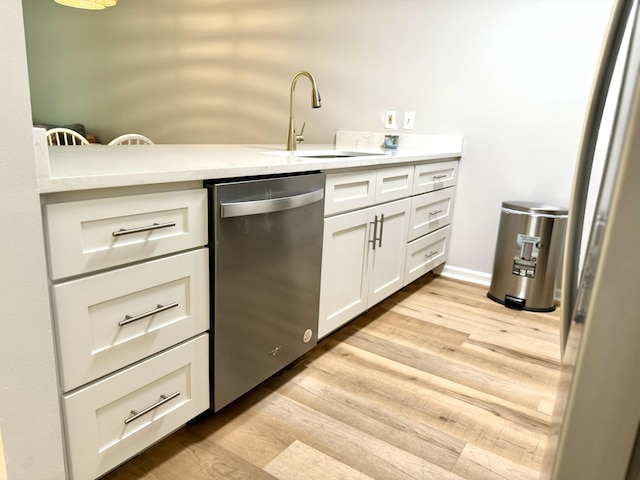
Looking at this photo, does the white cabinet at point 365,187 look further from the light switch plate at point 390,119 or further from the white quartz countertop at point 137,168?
the light switch plate at point 390,119

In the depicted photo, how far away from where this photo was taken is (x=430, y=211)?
2.71 meters

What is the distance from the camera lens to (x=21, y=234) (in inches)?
34.0

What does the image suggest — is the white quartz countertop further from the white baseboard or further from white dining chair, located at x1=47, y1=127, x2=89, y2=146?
white dining chair, located at x1=47, y1=127, x2=89, y2=146

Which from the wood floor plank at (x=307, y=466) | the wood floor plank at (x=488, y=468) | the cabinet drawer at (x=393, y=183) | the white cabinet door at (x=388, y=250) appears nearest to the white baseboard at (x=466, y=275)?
the white cabinet door at (x=388, y=250)

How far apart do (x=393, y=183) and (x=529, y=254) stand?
3.04 ft

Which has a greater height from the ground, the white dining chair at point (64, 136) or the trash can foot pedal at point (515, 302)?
the white dining chair at point (64, 136)

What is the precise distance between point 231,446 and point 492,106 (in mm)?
2394

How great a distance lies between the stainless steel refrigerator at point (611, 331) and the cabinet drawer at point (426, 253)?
2003 mm

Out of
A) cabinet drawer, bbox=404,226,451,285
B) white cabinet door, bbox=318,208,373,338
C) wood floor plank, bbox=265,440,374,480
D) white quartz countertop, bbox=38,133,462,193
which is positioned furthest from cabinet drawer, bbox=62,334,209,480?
cabinet drawer, bbox=404,226,451,285

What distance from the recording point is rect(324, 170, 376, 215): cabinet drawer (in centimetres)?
177

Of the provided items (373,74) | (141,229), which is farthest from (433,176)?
(141,229)

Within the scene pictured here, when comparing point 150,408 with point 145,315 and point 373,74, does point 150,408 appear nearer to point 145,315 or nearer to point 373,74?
point 145,315

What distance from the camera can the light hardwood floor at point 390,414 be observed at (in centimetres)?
132

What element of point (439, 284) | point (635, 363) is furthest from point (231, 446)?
point (439, 284)
